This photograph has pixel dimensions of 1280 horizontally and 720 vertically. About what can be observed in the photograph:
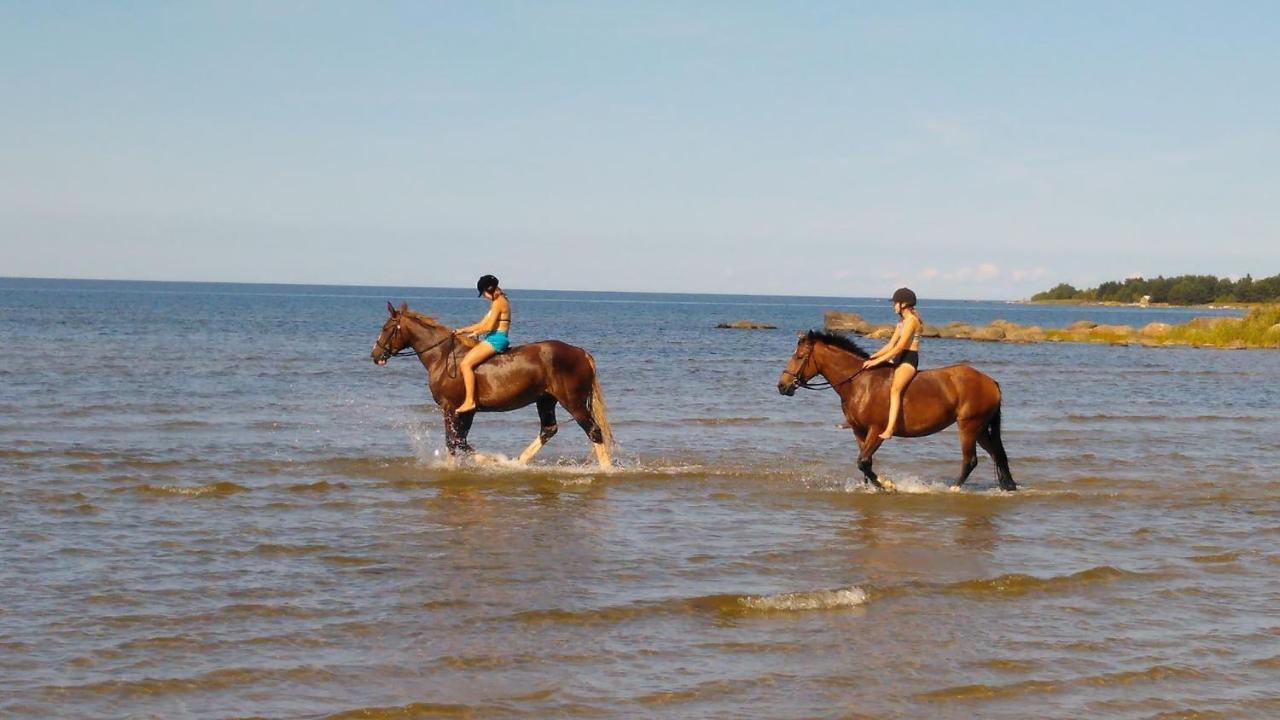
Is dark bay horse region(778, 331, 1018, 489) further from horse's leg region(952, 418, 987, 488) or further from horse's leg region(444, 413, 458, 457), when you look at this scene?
horse's leg region(444, 413, 458, 457)

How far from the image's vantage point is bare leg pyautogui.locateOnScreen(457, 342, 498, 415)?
54.8 feet

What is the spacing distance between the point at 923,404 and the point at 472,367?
19.5ft

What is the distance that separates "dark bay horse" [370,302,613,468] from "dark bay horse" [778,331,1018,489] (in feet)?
9.95

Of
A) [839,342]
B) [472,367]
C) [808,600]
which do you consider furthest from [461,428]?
[808,600]

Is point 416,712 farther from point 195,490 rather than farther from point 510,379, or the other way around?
point 510,379

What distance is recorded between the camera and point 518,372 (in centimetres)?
1680

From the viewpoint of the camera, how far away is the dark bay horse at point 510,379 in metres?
16.8

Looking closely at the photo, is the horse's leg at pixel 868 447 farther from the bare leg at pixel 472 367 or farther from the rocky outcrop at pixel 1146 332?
the rocky outcrop at pixel 1146 332

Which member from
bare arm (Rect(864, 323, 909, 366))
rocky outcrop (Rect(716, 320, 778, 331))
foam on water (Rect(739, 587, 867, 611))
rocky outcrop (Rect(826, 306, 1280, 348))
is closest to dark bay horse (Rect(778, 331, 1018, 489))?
bare arm (Rect(864, 323, 909, 366))

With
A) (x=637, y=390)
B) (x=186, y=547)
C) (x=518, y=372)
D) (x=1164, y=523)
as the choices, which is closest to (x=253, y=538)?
(x=186, y=547)

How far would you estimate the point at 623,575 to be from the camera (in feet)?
34.1

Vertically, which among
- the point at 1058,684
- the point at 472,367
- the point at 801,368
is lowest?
the point at 1058,684

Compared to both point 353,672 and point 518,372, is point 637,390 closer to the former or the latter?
point 518,372

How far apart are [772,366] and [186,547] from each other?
37947 millimetres
